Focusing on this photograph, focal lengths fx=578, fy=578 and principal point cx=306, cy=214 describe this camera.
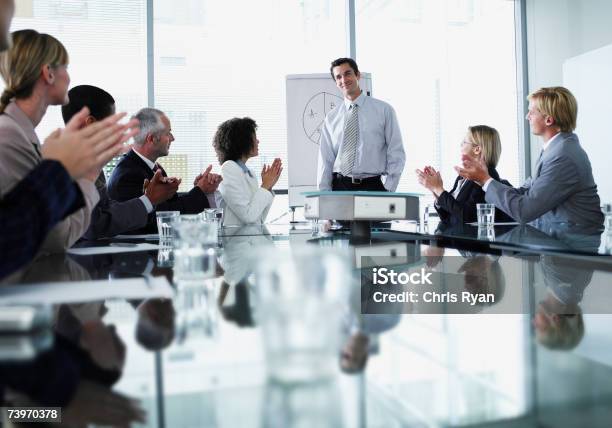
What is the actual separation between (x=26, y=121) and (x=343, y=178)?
8.72ft

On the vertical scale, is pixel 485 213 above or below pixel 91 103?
below

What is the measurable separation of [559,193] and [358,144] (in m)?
1.79

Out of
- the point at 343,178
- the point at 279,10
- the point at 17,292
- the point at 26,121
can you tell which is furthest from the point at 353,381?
the point at 279,10

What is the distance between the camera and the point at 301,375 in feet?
1.43

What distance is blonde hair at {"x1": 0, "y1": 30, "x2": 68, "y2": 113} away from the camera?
5.54ft

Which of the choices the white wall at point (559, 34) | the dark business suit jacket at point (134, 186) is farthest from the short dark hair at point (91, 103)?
the white wall at point (559, 34)

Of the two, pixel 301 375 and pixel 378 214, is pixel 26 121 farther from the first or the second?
pixel 301 375

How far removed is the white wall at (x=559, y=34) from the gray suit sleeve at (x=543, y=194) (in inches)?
118

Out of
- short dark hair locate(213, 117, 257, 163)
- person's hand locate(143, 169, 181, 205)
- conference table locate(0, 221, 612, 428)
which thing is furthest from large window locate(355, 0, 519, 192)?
conference table locate(0, 221, 612, 428)

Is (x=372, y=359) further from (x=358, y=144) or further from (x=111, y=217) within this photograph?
(x=358, y=144)

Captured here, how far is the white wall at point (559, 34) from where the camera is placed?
17.7 feet

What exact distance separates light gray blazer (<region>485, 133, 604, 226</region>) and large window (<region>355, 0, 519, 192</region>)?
3.44 m

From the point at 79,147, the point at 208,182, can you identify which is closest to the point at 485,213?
the point at 208,182

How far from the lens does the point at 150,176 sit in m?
3.21
